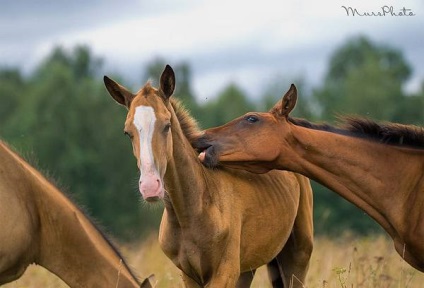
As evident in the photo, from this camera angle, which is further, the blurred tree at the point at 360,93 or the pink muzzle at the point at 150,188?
the blurred tree at the point at 360,93

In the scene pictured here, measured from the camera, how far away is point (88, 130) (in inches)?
2055

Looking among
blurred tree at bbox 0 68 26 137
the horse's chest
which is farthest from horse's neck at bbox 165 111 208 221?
blurred tree at bbox 0 68 26 137

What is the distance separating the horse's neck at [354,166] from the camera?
8.34 metres

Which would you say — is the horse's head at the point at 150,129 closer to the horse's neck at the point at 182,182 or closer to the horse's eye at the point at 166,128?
the horse's eye at the point at 166,128

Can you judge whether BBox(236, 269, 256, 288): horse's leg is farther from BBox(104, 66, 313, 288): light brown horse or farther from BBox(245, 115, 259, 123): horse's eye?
BBox(245, 115, 259, 123): horse's eye

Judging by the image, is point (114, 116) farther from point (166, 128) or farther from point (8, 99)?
point (166, 128)

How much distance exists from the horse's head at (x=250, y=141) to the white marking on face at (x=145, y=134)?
0.93m

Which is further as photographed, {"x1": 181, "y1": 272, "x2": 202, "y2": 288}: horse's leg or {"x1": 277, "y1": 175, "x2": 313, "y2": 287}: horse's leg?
{"x1": 277, "y1": 175, "x2": 313, "y2": 287}: horse's leg

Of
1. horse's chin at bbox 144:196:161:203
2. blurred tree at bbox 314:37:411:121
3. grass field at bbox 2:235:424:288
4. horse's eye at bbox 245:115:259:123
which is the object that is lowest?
blurred tree at bbox 314:37:411:121

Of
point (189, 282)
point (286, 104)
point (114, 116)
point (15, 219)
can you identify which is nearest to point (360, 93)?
point (114, 116)

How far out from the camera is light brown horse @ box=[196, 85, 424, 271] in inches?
328

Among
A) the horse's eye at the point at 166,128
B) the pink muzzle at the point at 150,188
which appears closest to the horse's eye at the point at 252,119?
the horse's eye at the point at 166,128

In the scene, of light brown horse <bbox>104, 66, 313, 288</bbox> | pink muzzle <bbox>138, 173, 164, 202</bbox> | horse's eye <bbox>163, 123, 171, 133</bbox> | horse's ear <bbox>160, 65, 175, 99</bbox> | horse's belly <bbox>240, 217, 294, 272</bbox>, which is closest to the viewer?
pink muzzle <bbox>138, 173, 164, 202</bbox>

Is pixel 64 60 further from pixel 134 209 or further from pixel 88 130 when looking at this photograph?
pixel 134 209
